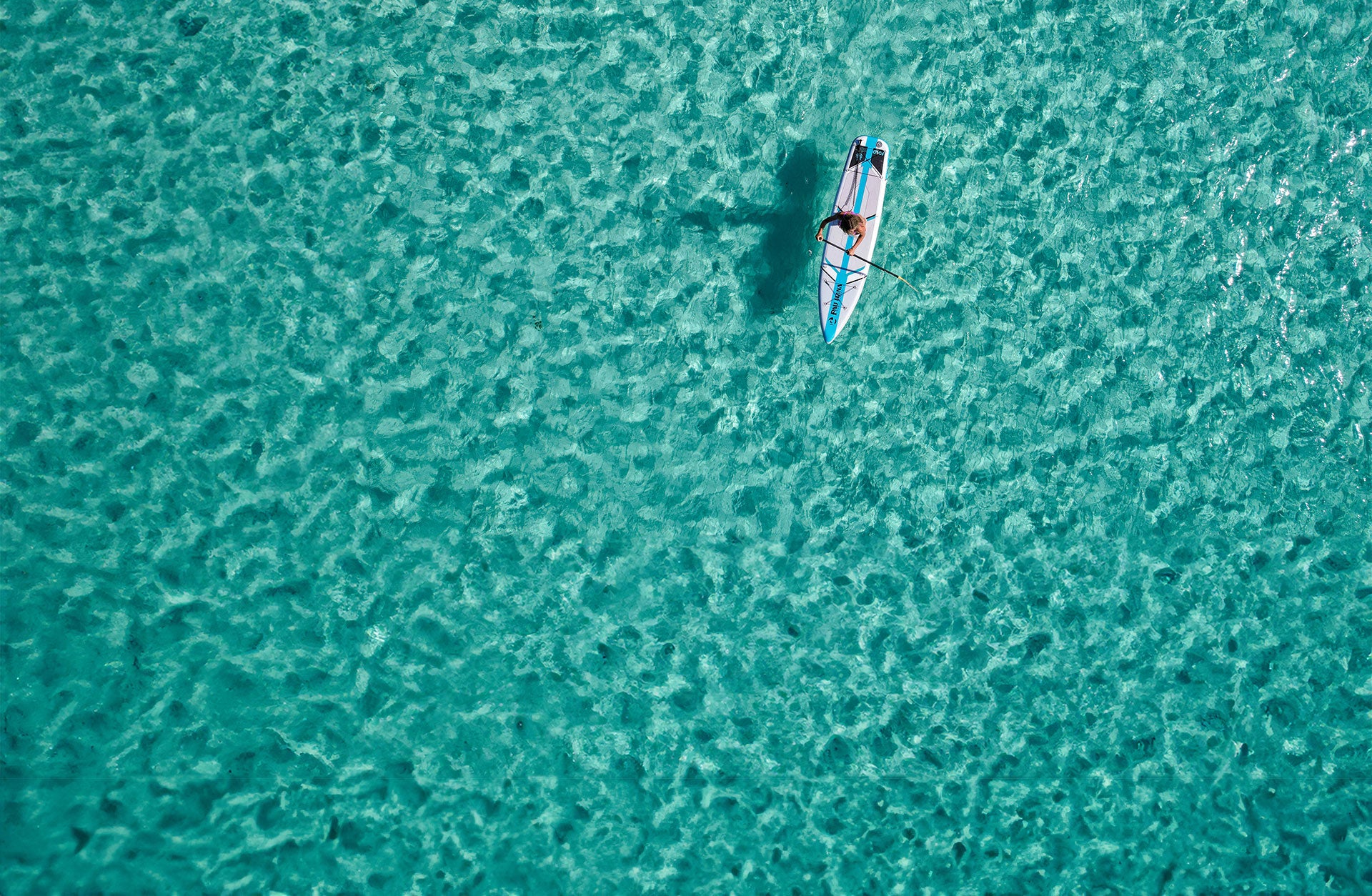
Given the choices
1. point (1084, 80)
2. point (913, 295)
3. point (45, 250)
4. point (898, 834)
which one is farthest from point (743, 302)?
point (45, 250)

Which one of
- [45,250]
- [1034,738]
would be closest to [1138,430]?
Result: [1034,738]

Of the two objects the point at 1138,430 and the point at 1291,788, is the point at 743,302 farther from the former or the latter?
the point at 1291,788

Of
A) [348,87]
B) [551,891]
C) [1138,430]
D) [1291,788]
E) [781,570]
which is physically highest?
[348,87]

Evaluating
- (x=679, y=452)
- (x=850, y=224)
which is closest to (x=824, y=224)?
(x=850, y=224)

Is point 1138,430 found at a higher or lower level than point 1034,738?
higher

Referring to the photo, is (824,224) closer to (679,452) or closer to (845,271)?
(845,271)
